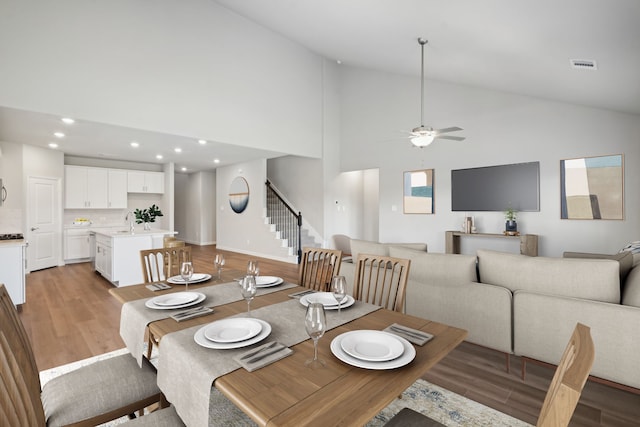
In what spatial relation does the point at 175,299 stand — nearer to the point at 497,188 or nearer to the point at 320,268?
the point at 320,268

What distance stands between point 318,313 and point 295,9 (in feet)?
17.4

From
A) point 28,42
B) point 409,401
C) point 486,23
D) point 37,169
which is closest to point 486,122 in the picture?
point 486,23

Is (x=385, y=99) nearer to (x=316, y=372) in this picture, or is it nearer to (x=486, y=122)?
(x=486, y=122)

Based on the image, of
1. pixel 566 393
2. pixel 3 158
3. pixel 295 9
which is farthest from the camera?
pixel 3 158

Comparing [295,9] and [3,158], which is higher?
[295,9]

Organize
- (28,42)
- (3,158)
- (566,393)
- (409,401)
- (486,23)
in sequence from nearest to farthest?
(566,393)
(409,401)
(486,23)
(28,42)
(3,158)

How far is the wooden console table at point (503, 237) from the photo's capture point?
5266mm

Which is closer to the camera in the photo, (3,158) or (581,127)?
(581,127)

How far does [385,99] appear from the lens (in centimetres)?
739

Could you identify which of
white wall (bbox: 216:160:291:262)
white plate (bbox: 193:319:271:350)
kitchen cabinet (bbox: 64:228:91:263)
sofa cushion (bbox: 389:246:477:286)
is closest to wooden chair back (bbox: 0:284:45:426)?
white plate (bbox: 193:319:271:350)

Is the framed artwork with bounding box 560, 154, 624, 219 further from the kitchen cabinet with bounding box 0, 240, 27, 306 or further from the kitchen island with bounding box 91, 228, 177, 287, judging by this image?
the kitchen cabinet with bounding box 0, 240, 27, 306

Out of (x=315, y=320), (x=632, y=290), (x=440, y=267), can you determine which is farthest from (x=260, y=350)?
(x=632, y=290)

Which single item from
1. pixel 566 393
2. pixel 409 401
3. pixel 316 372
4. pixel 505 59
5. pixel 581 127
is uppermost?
pixel 505 59

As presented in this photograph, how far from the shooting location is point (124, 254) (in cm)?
512
